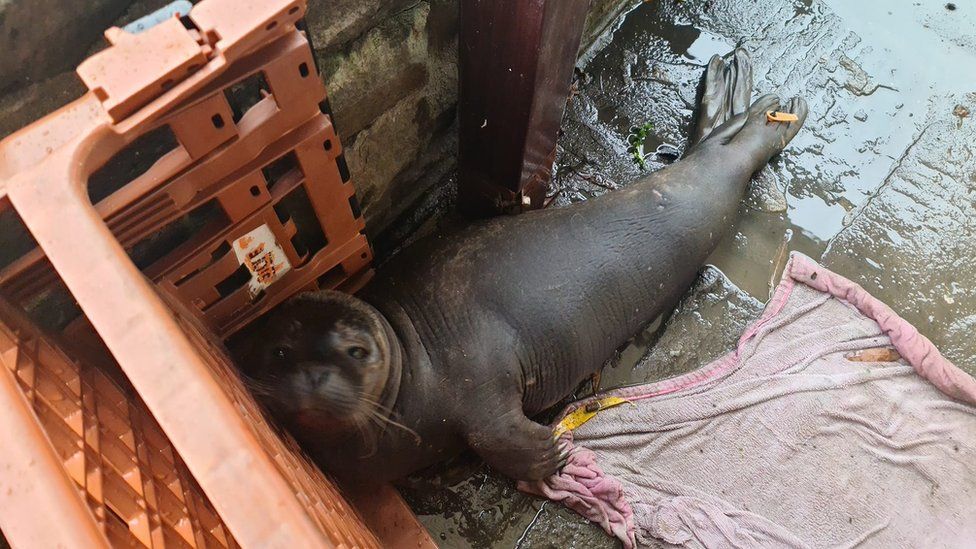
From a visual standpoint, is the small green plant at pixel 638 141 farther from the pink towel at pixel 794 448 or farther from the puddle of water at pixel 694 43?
the pink towel at pixel 794 448

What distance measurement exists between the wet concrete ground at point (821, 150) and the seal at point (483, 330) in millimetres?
299

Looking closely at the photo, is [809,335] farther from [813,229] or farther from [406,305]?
[406,305]

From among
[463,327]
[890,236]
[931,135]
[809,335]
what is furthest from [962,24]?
[463,327]

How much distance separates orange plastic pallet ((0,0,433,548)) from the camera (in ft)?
2.71

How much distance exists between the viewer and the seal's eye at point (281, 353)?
69.6 inches

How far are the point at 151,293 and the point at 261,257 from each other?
0.89m

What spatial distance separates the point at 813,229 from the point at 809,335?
60 centimetres

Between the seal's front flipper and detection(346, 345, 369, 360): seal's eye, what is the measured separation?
0.54 meters

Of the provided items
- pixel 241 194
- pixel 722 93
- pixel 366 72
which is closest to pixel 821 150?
pixel 722 93

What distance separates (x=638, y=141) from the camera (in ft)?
10.5

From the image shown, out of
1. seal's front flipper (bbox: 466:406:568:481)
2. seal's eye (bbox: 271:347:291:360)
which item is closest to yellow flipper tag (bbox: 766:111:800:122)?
seal's front flipper (bbox: 466:406:568:481)

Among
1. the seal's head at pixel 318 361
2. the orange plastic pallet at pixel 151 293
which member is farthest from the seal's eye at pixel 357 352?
the orange plastic pallet at pixel 151 293

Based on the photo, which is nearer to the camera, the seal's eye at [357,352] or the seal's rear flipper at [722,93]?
the seal's eye at [357,352]

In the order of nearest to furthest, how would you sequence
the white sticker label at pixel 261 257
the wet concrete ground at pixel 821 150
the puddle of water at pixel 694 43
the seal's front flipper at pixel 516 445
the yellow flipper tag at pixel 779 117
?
the white sticker label at pixel 261 257
the seal's front flipper at pixel 516 445
the wet concrete ground at pixel 821 150
the yellow flipper tag at pixel 779 117
the puddle of water at pixel 694 43
